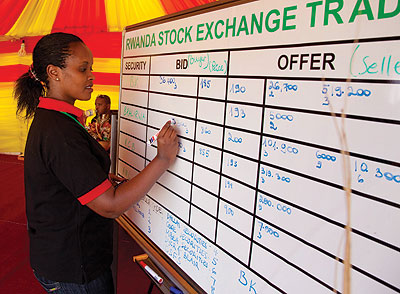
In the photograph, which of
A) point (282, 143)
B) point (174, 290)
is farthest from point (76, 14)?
point (282, 143)

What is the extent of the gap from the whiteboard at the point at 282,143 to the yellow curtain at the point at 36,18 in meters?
3.82

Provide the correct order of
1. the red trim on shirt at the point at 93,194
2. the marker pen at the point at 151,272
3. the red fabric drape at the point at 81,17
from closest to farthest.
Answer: the red trim on shirt at the point at 93,194, the marker pen at the point at 151,272, the red fabric drape at the point at 81,17

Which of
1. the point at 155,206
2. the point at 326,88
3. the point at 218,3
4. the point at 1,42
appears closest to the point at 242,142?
the point at 326,88

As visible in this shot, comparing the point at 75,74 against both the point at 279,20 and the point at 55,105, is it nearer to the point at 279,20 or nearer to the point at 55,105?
the point at 55,105

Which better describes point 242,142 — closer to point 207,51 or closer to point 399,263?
point 207,51

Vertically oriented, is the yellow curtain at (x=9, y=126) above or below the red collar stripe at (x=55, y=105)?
below

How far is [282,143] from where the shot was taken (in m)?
0.79

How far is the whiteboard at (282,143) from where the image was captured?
1.99 feet

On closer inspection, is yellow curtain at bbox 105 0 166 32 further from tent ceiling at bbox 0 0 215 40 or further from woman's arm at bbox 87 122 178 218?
woman's arm at bbox 87 122 178 218

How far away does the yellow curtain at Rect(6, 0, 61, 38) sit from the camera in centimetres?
435

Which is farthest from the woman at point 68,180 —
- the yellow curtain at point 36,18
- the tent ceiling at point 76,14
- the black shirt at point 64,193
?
the yellow curtain at point 36,18

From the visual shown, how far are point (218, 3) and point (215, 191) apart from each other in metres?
0.55

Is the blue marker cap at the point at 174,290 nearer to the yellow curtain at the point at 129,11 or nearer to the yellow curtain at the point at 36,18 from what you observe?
the yellow curtain at the point at 129,11

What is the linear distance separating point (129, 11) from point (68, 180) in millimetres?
3566
